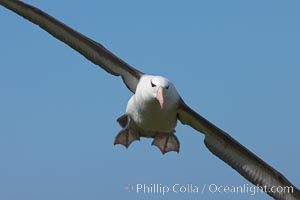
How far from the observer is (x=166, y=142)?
12.1 m

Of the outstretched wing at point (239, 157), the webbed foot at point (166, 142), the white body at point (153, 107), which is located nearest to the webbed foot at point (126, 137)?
the webbed foot at point (166, 142)

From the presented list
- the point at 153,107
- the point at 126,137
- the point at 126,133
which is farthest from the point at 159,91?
the point at 126,137

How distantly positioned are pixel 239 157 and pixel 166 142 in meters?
1.41

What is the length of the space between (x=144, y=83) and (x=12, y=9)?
300 centimetres

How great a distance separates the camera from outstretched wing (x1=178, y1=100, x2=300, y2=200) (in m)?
11.2

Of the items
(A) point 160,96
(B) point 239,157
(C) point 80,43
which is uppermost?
(C) point 80,43

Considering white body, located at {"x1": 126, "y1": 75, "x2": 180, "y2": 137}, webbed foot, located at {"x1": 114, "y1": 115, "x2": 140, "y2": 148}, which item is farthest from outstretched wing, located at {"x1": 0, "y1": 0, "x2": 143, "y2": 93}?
webbed foot, located at {"x1": 114, "y1": 115, "x2": 140, "y2": 148}

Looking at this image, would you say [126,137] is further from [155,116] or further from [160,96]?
[160,96]

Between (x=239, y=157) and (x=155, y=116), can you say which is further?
(x=239, y=157)

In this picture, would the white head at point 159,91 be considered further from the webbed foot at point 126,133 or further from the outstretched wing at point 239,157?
the webbed foot at point 126,133

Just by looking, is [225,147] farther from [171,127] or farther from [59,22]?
[59,22]

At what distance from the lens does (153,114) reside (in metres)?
10.5

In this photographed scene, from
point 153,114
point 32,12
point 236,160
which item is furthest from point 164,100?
point 32,12

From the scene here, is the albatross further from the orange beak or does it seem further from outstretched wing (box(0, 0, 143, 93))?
the orange beak
